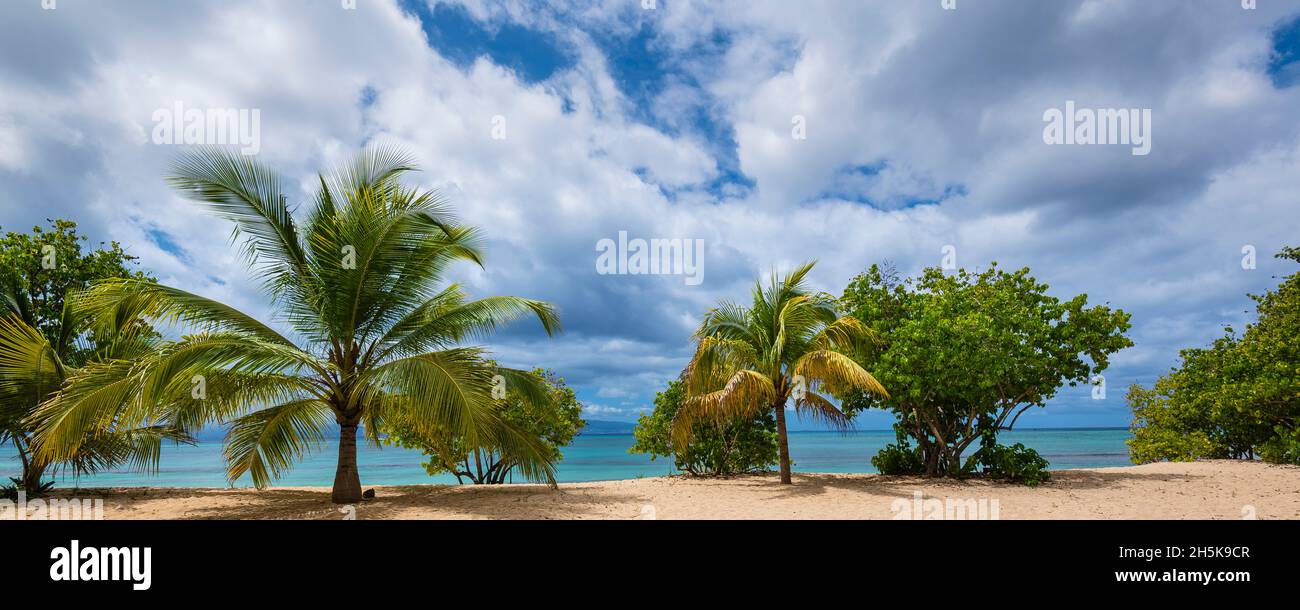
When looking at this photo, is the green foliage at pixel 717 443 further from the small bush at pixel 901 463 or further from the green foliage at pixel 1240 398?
the green foliage at pixel 1240 398

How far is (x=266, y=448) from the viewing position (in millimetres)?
9664

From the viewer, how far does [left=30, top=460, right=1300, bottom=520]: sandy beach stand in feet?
28.7

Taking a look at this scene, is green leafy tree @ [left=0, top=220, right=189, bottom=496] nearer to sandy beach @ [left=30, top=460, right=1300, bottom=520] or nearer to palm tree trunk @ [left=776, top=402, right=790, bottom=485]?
sandy beach @ [left=30, top=460, right=1300, bottom=520]

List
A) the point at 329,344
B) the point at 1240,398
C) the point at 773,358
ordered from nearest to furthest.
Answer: the point at 329,344
the point at 773,358
the point at 1240,398

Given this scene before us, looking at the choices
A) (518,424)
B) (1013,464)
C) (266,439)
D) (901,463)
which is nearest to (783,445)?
(901,463)

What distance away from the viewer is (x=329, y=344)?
9570 mm

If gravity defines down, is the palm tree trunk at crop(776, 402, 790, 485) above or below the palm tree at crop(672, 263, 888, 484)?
below

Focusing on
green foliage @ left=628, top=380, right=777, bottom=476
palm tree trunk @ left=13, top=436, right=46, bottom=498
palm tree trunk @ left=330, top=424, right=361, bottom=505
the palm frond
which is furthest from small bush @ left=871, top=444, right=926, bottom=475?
palm tree trunk @ left=13, top=436, right=46, bottom=498

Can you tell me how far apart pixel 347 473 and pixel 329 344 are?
222cm

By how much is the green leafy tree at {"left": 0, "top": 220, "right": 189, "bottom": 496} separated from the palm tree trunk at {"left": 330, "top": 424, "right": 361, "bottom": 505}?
3.21m

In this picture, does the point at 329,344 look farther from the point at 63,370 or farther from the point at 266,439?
the point at 63,370
